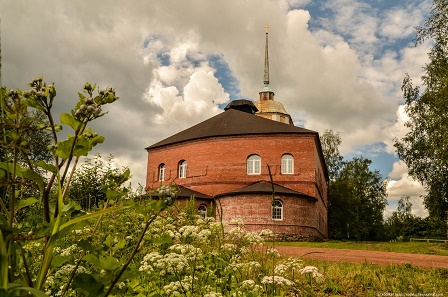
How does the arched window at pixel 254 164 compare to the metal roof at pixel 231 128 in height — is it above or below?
below

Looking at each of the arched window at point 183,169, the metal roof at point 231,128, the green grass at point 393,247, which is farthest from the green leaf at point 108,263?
the arched window at point 183,169

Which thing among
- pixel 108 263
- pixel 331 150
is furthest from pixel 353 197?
pixel 108 263

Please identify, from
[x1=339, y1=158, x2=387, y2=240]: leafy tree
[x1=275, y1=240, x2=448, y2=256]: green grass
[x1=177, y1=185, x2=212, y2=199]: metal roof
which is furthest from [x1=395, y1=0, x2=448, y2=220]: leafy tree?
[x1=339, y1=158, x2=387, y2=240]: leafy tree

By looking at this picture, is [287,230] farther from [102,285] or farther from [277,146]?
[102,285]

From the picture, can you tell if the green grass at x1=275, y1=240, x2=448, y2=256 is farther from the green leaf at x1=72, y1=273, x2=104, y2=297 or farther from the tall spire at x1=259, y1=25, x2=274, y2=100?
the tall spire at x1=259, y1=25, x2=274, y2=100

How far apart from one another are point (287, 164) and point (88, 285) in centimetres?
2901

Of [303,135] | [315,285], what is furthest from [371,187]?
[315,285]

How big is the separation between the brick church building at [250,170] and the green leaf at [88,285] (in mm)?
24528

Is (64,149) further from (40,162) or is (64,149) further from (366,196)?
(366,196)

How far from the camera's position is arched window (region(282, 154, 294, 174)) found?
98.1 ft

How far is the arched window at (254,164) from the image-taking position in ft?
99.5

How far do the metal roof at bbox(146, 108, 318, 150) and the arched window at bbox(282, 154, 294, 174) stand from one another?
6.45 ft

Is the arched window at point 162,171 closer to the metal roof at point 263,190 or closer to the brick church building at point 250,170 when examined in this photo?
the brick church building at point 250,170

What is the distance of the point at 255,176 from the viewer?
30.0 m
